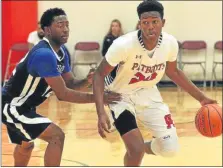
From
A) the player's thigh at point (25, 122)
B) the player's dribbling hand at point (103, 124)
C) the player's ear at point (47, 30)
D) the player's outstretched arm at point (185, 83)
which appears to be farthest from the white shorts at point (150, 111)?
the player's ear at point (47, 30)

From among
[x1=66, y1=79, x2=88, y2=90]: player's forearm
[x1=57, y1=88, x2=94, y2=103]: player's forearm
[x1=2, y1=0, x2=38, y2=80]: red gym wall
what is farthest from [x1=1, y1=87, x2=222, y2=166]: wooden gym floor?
[x1=2, y1=0, x2=38, y2=80]: red gym wall

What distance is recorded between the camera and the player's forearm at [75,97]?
4.50 m

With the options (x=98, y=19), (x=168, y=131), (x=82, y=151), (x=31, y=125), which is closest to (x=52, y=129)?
(x=31, y=125)

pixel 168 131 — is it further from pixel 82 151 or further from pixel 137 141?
pixel 82 151

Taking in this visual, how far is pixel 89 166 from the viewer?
5906 mm

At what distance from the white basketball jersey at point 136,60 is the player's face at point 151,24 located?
0.54 ft

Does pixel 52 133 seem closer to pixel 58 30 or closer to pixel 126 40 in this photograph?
pixel 58 30

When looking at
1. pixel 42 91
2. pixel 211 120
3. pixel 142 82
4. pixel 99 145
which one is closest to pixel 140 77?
Result: pixel 142 82

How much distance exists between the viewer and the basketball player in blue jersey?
4.45 meters

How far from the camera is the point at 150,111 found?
4816mm

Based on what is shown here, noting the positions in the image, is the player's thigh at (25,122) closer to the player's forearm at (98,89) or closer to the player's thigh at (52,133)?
the player's thigh at (52,133)

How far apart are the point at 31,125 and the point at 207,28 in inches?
408

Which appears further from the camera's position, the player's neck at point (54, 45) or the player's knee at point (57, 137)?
the player's neck at point (54, 45)

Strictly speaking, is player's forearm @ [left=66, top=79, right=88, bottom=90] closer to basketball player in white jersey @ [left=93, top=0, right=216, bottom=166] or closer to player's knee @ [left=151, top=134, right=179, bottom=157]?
basketball player in white jersey @ [left=93, top=0, right=216, bottom=166]
